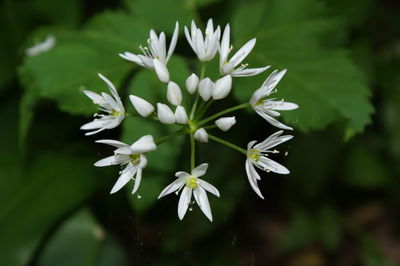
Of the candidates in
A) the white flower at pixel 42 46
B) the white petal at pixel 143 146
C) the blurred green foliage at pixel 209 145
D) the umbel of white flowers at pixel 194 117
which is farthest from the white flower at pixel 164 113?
the white flower at pixel 42 46

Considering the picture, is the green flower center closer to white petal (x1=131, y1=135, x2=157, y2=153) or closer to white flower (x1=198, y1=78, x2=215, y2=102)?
white petal (x1=131, y1=135, x2=157, y2=153)

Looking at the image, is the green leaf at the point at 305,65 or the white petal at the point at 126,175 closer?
the white petal at the point at 126,175

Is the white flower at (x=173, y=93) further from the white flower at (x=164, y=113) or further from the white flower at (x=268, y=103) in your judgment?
the white flower at (x=268, y=103)

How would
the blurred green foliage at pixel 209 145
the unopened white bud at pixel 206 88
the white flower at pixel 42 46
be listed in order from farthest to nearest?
the white flower at pixel 42 46 → the blurred green foliage at pixel 209 145 → the unopened white bud at pixel 206 88

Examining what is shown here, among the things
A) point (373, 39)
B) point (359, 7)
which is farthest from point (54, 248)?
point (373, 39)

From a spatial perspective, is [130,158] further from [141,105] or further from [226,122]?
[226,122]

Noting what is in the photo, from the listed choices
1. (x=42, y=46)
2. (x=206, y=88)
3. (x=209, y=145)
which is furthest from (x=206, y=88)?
(x=42, y=46)
